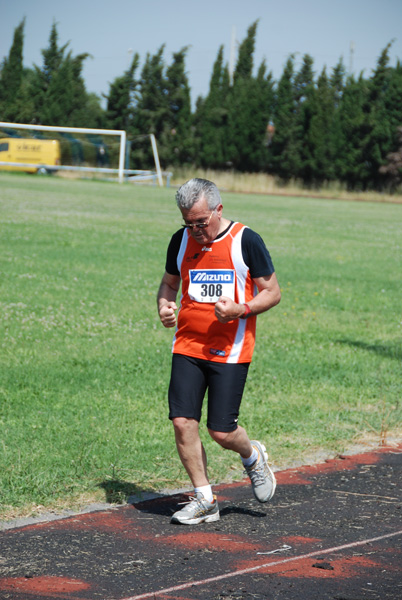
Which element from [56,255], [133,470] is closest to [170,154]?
[56,255]

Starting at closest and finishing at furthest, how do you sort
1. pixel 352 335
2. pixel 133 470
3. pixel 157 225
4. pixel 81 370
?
pixel 133 470 < pixel 81 370 < pixel 352 335 < pixel 157 225

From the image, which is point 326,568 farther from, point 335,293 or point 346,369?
point 335,293

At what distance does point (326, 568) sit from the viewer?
418 centimetres

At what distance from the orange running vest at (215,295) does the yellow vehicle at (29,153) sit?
48.6 metres

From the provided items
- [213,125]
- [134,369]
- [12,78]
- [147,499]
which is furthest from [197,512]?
[12,78]

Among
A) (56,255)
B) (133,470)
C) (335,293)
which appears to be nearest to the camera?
(133,470)

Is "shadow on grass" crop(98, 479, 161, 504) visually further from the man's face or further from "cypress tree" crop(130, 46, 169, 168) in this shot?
"cypress tree" crop(130, 46, 169, 168)

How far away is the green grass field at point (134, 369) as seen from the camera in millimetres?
5867

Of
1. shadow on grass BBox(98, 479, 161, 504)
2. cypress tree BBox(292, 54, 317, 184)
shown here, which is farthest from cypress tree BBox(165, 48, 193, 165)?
shadow on grass BBox(98, 479, 161, 504)

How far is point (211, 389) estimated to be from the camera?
16.2ft

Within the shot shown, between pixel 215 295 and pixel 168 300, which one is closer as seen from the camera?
pixel 215 295

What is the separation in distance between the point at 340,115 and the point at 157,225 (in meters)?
38.0

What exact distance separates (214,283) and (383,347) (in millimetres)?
6157

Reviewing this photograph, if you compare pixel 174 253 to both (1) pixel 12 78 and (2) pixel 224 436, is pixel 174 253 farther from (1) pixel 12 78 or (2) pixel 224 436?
(1) pixel 12 78
